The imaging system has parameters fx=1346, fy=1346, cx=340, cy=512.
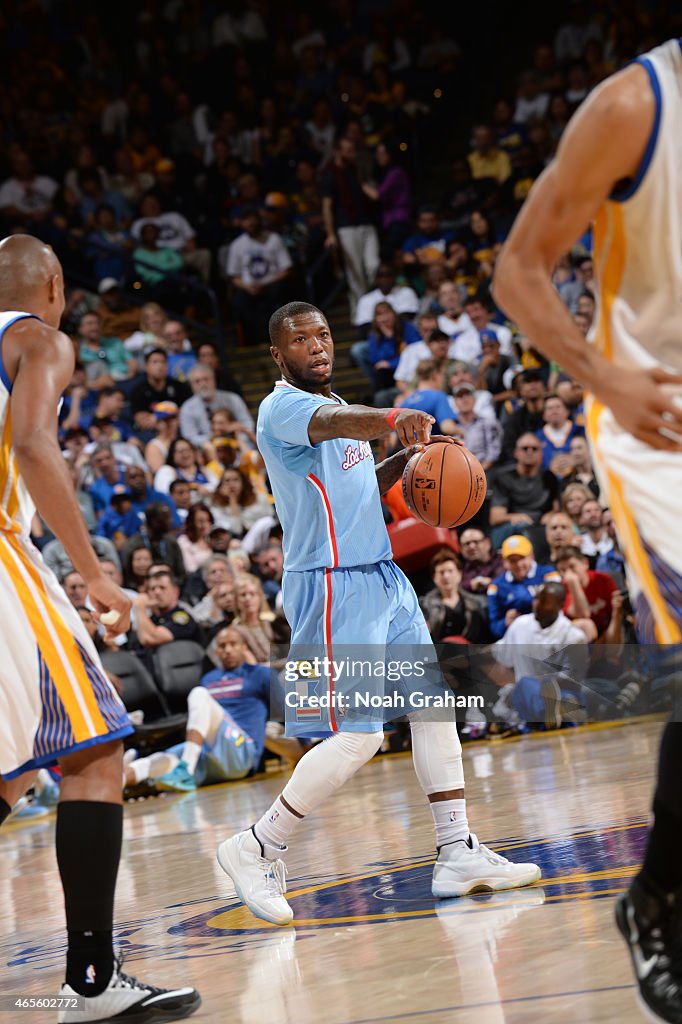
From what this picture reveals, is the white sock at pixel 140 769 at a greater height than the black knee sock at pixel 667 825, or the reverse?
the black knee sock at pixel 667 825

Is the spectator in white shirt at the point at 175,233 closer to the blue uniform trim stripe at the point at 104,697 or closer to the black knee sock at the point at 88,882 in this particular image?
the blue uniform trim stripe at the point at 104,697

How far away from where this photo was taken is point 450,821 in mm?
4484

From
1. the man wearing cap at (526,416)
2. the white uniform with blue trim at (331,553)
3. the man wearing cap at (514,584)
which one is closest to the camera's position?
the white uniform with blue trim at (331,553)

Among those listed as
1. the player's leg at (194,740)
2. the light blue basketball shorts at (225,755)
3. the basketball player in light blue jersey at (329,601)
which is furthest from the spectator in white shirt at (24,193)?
the basketball player in light blue jersey at (329,601)

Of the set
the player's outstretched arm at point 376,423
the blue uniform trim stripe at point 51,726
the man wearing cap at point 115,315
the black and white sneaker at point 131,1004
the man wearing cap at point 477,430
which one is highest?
the player's outstretched arm at point 376,423

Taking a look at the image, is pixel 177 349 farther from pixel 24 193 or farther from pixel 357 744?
pixel 357 744

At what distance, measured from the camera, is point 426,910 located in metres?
4.18

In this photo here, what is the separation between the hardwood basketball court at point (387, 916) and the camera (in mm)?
3182

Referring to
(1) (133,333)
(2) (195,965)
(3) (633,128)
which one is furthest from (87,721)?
(1) (133,333)

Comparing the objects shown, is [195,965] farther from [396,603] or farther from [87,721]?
[396,603]

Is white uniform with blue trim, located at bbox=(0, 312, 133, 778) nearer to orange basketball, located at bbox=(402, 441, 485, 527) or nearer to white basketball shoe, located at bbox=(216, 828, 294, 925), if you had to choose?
white basketball shoe, located at bbox=(216, 828, 294, 925)

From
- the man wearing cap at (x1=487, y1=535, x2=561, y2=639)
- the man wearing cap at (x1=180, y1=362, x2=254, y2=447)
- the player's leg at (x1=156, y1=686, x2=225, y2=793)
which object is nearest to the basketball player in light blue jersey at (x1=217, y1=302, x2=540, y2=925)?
the player's leg at (x1=156, y1=686, x2=225, y2=793)

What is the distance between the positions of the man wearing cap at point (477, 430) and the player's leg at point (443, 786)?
6688 mm

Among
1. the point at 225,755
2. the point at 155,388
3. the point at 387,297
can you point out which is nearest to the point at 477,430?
the point at 387,297
